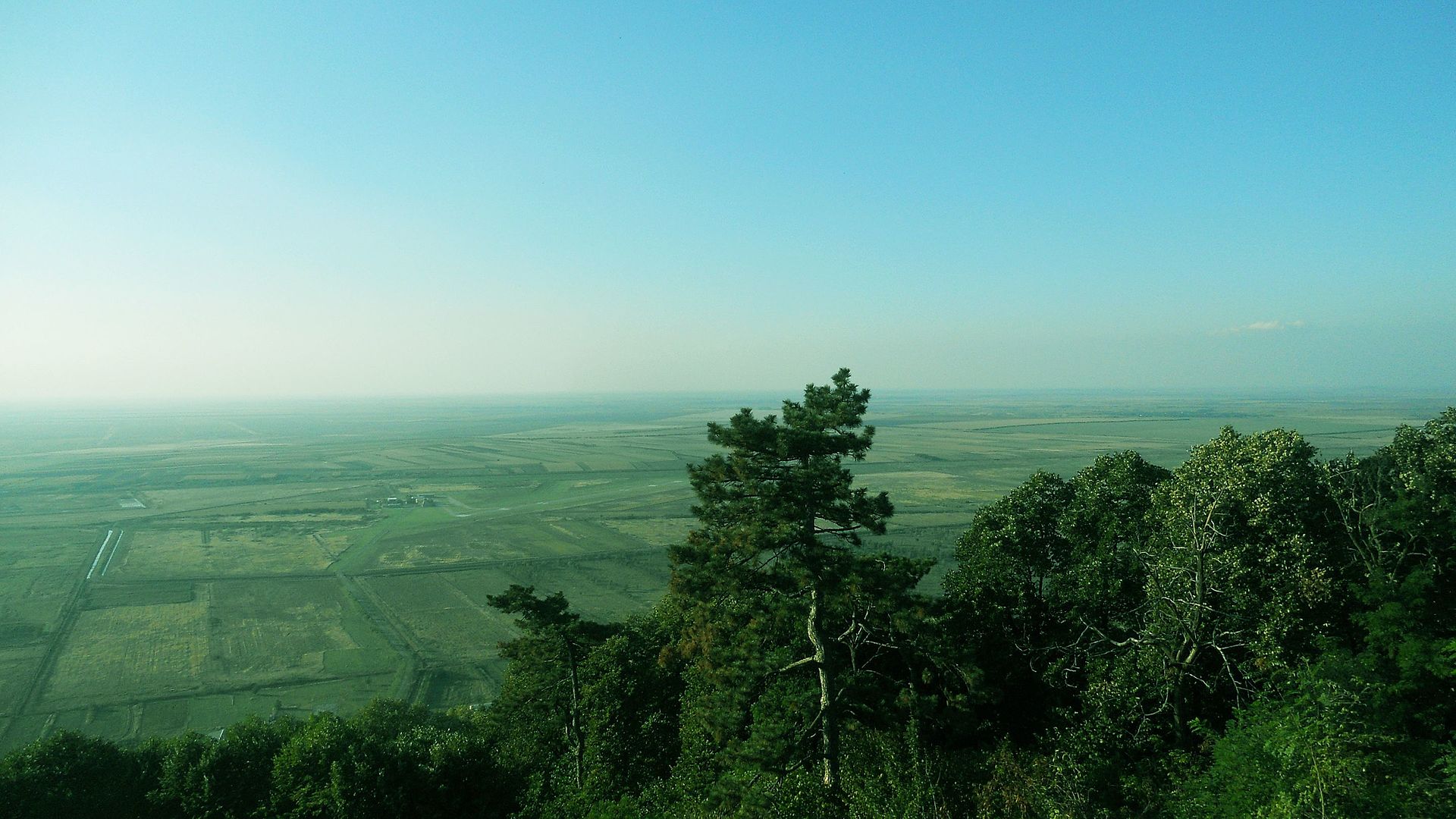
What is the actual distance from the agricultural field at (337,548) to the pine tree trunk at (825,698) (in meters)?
21.1

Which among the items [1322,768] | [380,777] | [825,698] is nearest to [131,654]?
[380,777]

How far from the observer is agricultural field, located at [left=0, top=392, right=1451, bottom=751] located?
95.8ft

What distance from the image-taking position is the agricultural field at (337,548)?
29.2m

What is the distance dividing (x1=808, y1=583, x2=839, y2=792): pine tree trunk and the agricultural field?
2109cm

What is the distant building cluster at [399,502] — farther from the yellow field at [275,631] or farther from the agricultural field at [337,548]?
the yellow field at [275,631]

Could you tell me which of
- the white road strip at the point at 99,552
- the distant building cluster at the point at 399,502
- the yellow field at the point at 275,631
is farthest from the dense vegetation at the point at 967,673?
the distant building cluster at the point at 399,502

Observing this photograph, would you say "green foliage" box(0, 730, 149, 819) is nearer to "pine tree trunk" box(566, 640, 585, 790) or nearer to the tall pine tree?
"pine tree trunk" box(566, 640, 585, 790)

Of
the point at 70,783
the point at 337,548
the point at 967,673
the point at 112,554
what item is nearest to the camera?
the point at 967,673

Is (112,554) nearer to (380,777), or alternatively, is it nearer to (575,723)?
(380,777)

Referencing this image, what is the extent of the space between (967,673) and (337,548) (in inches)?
2067

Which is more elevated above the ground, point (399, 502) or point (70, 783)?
point (70, 783)

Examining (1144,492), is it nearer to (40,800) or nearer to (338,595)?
(40,800)

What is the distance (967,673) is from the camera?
13.2 m

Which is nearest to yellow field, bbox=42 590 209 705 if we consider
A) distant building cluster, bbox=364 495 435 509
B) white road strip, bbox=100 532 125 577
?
white road strip, bbox=100 532 125 577
